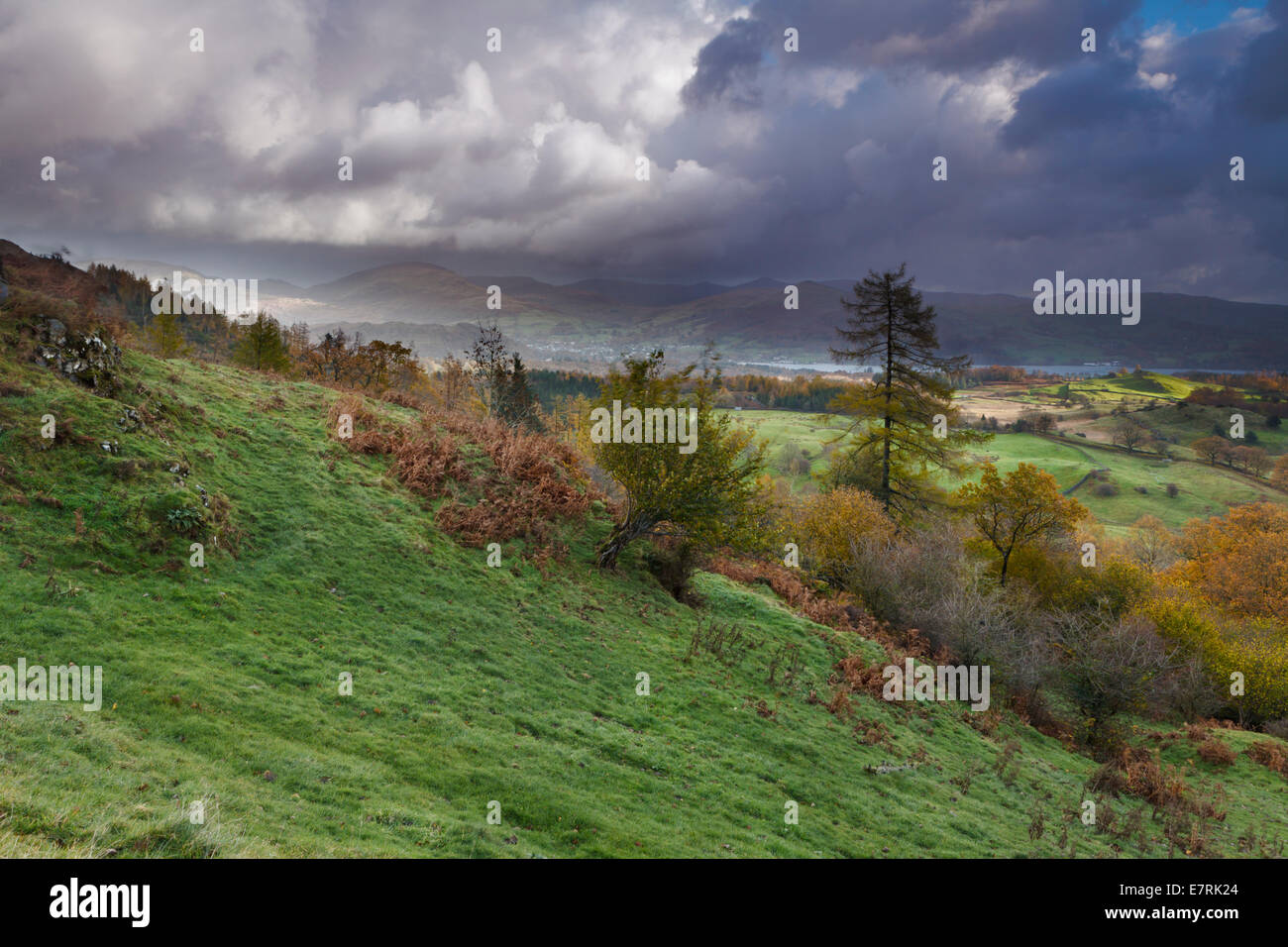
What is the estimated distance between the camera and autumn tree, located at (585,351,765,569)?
20734 mm

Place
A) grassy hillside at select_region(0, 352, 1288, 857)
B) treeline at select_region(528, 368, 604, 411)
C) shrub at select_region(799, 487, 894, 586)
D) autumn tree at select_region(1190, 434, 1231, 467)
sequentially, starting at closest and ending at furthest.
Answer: grassy hillside at select_region(0, 352, 1288, 857) < shrub at select_region(799, 487, 894, 586) < autumn tree at select_region(1190, 434, 1231, 467) < treeline at select_region(528, 368, 604, 411)

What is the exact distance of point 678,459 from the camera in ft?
68.6

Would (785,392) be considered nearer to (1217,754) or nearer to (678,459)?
(1217,754)

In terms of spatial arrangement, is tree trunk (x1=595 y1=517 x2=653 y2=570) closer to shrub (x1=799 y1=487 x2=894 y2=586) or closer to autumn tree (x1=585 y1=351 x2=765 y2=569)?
autumn tree (x1=585 y1=351 x2=765 y2=569)

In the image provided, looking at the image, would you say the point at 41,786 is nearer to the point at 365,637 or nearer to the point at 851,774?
the point at 365,637

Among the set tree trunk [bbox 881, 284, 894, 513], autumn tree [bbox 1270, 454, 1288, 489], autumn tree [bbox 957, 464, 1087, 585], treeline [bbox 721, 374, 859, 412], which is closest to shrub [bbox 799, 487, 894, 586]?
tree trunk [bbox 881, 284, 894, 513]

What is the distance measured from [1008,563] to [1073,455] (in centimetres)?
11150

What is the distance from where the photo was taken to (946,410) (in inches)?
1607

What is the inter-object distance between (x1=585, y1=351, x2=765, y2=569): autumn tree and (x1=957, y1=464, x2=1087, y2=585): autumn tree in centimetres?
2491

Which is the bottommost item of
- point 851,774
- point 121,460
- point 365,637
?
point 851,774

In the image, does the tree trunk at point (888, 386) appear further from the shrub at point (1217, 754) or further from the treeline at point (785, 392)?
the treeline at point (785, 392)
